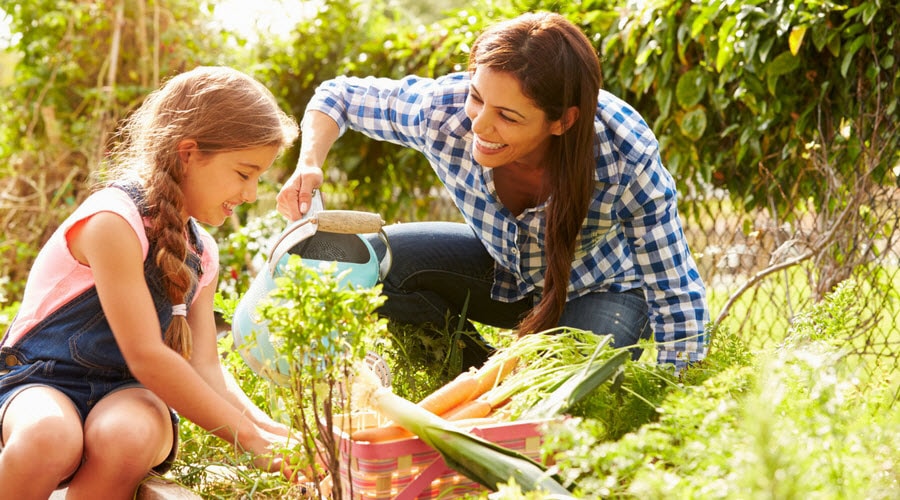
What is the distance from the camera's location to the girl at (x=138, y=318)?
62.8 inches

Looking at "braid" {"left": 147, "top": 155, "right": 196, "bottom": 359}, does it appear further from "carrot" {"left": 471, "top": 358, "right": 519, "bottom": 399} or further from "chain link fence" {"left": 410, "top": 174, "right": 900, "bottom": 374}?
"chain link fence" {"left": 410, "top": 174, "right": 900, "bottom": 374}

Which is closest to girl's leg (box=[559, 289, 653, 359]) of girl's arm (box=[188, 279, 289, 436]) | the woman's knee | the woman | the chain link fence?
the woman

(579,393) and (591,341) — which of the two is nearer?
(579,393)

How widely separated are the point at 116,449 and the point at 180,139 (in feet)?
2.12

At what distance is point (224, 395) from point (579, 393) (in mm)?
933

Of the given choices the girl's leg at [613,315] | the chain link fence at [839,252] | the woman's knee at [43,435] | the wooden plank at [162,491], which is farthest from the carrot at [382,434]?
the chain link fence at [839,252]

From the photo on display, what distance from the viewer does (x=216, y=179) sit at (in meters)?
1.81

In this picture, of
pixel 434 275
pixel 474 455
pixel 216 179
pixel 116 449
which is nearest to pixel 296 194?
pixel 216 179

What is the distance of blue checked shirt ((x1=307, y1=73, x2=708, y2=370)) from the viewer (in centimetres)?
218

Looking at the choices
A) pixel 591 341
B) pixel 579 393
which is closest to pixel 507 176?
pixel 591 341

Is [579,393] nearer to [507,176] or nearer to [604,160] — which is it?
[604,160]

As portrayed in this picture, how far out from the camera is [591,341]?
1.70 metres

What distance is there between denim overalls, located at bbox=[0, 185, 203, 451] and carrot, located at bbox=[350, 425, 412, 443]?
649 millimetres

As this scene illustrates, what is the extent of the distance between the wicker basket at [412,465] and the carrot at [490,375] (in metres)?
0.25
